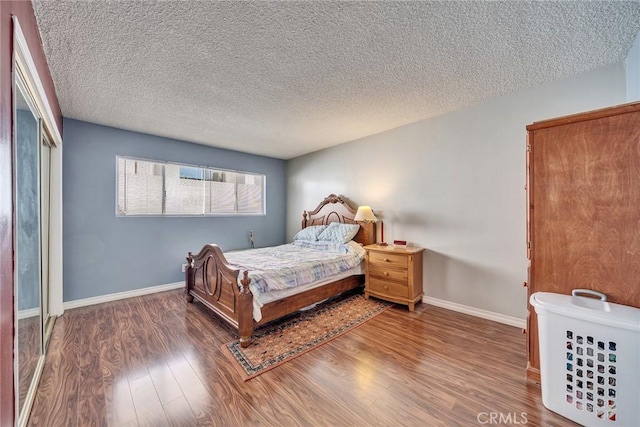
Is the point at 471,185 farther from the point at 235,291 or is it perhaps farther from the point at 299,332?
the point at 235,291

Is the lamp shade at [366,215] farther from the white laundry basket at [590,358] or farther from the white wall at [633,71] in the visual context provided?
the white wall at [633,71]

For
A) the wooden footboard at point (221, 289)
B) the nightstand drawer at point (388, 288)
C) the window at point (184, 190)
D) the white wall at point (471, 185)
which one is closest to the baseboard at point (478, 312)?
the white wall at point (471, 185)

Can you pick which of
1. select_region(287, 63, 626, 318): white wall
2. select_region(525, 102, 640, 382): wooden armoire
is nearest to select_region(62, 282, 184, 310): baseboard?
select_region(287, 63, 626, 318): white wall

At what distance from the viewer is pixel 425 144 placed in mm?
3385

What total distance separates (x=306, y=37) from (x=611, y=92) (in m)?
2.73

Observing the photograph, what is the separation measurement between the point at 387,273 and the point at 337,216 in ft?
4.87

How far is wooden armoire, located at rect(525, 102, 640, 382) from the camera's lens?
1453mm

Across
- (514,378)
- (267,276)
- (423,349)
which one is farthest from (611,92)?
(267,276)

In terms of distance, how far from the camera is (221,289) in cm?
271

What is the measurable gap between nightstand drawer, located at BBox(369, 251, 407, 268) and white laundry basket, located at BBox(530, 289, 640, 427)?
5.20 ft

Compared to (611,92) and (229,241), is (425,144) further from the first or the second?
(229,241)

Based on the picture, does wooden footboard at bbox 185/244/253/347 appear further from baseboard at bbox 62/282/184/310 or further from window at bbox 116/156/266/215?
window at bbox 116/156/266/215

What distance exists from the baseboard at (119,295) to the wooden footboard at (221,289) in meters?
0.83

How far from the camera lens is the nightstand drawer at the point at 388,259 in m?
3.17
